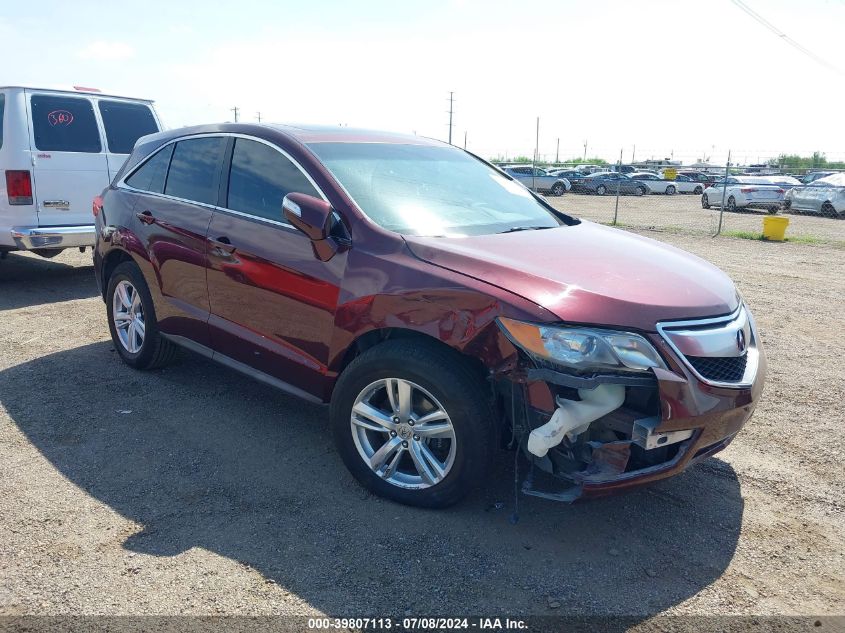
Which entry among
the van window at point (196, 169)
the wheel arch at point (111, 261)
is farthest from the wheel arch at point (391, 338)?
the wheel arch at point (111, 261)

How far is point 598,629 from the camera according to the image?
2.69 metres

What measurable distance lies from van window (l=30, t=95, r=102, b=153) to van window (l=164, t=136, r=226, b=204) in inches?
147

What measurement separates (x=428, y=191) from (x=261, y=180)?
99 cm

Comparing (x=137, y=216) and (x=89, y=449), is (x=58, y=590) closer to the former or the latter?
(x=89, y=449)

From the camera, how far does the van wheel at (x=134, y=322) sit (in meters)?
5.12

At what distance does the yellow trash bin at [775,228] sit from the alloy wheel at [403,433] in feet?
46.4

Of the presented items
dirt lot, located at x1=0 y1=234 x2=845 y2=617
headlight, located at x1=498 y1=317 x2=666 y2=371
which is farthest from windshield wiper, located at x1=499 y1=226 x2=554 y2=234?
dirt lot, located at x1=0 y1=234 x2=845 y2=617

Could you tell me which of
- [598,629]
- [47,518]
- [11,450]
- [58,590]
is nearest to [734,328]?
[598,629]

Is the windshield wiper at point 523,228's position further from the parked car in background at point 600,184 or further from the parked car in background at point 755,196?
the parked car in background at point 600,184

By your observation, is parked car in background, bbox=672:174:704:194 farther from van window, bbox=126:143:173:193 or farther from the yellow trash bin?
van window, bbox=126:143:173:193

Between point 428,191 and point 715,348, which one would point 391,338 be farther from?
point 715,348

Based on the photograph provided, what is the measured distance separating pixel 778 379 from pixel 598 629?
11.7ft

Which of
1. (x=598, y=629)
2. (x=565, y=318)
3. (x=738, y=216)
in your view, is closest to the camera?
(x=598, y=629)

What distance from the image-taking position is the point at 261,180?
13.9ft
